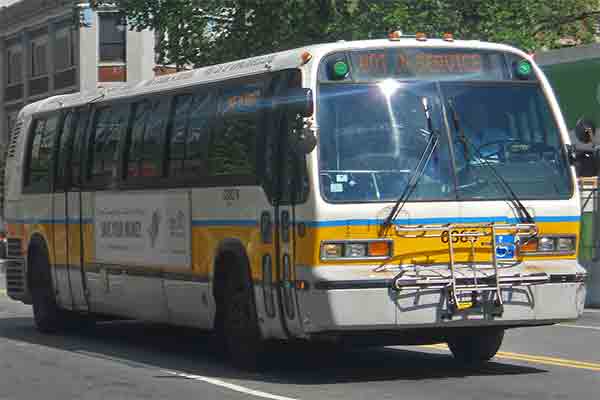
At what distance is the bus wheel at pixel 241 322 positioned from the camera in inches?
515

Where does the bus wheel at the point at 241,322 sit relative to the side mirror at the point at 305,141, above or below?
below

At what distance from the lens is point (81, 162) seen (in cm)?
1762

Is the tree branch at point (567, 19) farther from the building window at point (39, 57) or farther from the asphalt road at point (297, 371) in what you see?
the building window at point (39, 57)

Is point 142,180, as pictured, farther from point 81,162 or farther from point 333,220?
point 333,220

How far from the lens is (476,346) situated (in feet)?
44.7

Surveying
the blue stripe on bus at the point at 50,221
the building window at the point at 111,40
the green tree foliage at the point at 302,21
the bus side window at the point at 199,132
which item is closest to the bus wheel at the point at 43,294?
the blue stripe on bus at the point at 50,221

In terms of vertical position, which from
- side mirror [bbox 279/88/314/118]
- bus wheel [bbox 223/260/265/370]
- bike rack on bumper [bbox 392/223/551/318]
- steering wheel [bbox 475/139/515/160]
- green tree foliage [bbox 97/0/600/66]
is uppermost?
green tree foliage [bbox 97/0/600/66]

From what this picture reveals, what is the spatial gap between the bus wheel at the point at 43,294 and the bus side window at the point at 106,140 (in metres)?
1.92

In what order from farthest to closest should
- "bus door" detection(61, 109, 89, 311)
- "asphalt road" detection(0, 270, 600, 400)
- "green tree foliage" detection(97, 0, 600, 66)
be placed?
"green tree foliage" detection(97, 0, 600, 66)
"bus door" detection(61, 109, 89, 311)
"asphalt road" detection(0, 270, 600, 400)

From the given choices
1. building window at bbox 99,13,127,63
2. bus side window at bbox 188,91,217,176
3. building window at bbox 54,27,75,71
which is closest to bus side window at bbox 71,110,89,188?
bus side window at bbox 188,91,217,176

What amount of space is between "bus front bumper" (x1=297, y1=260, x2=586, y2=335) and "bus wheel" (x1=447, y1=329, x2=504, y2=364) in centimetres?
99

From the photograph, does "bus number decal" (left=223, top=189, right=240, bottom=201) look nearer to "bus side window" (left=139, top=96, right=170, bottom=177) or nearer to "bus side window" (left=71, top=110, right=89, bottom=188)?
"bus side window" (left=139, top=96, right=170, bottom=177)

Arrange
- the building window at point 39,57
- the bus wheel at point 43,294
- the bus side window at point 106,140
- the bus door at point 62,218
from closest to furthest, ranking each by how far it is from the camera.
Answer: the bus side window at point 106,140, the bus door at point 62,218, the bus wheel at point 43,294, the building window at point 39,57

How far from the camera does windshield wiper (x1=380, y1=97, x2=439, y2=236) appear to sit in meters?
11.9
